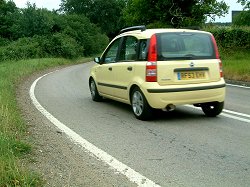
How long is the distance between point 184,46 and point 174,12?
1329 inches

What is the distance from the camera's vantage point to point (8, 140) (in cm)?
545

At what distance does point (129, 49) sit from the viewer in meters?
8.77

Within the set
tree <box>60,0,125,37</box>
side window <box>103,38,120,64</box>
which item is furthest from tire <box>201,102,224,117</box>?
tree <box>60,0,125,37</box>

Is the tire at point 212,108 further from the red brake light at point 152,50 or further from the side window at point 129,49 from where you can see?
the side window at point 129,49

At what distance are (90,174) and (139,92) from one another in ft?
11.3

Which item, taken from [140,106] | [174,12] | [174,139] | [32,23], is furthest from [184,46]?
[32,23]

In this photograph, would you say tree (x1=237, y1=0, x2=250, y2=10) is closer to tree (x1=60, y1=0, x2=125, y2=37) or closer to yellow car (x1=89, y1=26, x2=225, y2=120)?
tree (x1=60, y1=0, x2=125, y2=37)

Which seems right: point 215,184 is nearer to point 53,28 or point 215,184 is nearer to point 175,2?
point 175,2

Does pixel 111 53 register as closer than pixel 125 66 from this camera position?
No

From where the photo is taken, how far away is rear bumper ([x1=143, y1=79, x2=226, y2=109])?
25.1ft

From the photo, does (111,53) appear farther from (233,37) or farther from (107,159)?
(233,37)

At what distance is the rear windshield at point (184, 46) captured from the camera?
7793mm

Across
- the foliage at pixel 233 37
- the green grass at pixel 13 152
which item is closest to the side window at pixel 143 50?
the green grass at pixel 13 152

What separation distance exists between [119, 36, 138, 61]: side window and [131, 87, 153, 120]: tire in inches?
29.1
